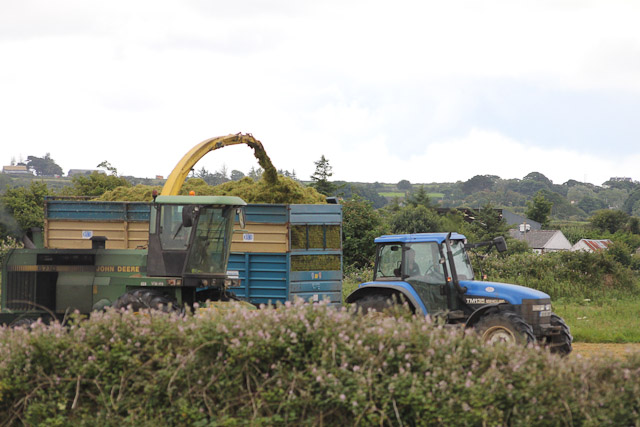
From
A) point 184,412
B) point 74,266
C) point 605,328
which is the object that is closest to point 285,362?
point 184,412

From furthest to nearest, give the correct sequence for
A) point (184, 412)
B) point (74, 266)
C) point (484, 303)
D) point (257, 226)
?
point (257, 226) → point (74, 266) → point (484, 303) → point (184, 412)

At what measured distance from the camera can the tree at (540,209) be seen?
3743 inches

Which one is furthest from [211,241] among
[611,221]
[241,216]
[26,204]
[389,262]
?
[611,221]

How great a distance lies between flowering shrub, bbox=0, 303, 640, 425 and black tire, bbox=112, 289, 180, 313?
316 centimetres

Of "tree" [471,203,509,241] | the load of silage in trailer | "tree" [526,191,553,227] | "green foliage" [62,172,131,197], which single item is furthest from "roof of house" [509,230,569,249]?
the load of silage in trailer

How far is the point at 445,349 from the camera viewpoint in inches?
257

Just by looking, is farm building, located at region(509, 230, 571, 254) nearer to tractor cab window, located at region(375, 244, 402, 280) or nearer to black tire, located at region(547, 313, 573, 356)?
tractor cab window, located at region(375, 244, 402, 280)

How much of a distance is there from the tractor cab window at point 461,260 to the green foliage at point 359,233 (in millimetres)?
15714

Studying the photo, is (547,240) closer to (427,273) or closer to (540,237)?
(540,237)

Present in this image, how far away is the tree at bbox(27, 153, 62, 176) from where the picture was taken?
15475cm

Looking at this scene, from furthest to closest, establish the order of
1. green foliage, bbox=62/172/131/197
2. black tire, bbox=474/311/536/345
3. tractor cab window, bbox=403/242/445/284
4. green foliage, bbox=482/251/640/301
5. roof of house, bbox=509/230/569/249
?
1. roof of house, bbox=509/230/569/249
2. green foliage, bbox=62/172/131/197
3. green foliage, bbox=482/251/640/301
4. tractor cab window, bbox=403/242/445/284
5. black tire, bbox=474/311/536/345

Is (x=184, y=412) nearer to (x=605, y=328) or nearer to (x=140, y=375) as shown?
(x=140, y=375)

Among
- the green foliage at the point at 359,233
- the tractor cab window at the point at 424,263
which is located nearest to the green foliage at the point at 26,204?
the green foliage at the point at 359,233

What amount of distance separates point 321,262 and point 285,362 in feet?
25.0
